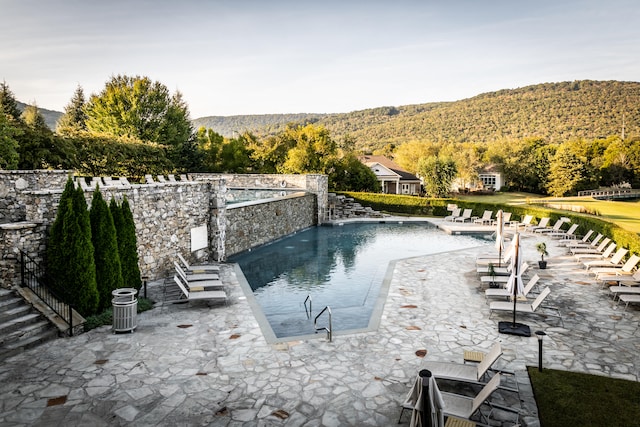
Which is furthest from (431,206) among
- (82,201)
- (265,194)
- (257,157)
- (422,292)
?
(82,201)

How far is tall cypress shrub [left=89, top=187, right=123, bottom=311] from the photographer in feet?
30.6

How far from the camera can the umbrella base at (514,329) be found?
8.28 meters

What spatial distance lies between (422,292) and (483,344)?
12.0 feet

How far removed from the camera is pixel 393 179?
4962 centimetres

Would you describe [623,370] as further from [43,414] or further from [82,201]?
[82,201]

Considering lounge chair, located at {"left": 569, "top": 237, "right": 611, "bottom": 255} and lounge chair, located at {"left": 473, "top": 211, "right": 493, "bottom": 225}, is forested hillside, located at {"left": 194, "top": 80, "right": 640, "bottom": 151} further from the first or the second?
lounge chair, located at {"left": 569, "top": 237, "right": 611, "bottom": 255}

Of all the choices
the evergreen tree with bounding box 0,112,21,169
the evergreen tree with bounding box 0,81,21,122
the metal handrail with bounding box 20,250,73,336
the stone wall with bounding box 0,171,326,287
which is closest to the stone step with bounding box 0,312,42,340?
the metal handrail with bounding box 20,250,73,336

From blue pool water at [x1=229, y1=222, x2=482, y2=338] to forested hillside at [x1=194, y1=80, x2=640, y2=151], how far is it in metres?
59.5

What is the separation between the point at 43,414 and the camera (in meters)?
5.37

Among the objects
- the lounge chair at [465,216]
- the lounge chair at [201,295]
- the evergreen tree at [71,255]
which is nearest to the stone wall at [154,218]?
the evergreen tree at [71,255]

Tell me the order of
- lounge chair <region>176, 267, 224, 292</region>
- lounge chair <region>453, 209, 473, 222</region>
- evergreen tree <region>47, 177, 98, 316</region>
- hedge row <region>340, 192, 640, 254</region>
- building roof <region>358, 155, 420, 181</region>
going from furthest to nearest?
building roof <region>358, 155, 420, 181</region> → lounge chair <region>453, 209, 473, 222</region> → hedge row <region>340, 192, 640, 254</region> → lounge chair <region>176, 267, 224, 292</region> → evergreen tree <region>47, 177, 98, 316</region>

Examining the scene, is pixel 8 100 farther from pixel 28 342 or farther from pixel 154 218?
pixel 28 342

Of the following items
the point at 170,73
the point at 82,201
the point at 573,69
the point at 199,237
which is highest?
the point at 573,69

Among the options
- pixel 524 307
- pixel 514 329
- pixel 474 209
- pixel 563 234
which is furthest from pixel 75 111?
pixel 514 329
